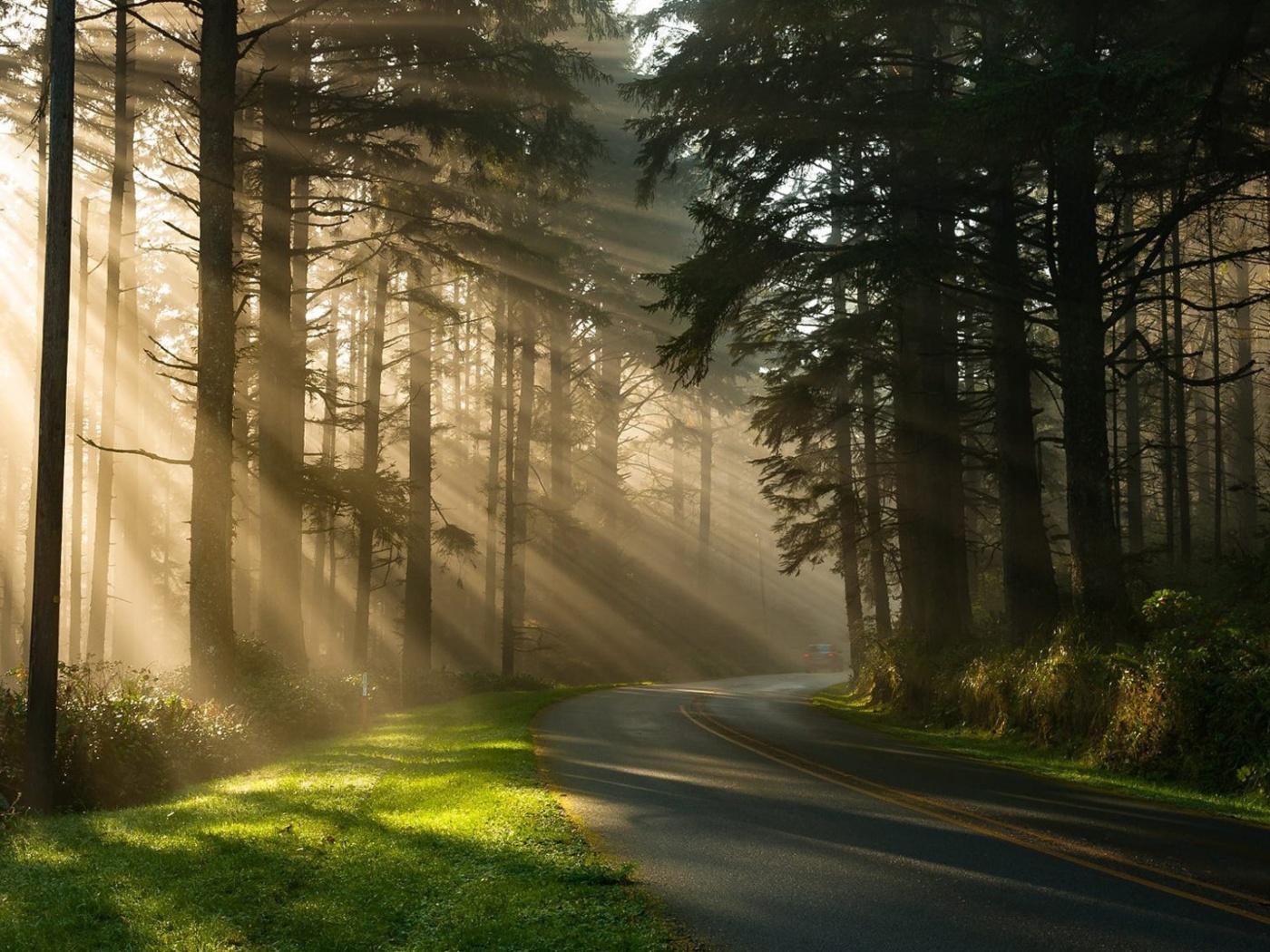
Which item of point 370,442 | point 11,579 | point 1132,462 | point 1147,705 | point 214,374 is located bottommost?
point 1147,705

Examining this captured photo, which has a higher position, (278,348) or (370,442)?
(278,348)

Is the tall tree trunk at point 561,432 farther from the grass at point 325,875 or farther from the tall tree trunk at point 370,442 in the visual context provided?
the grass at point 325,875

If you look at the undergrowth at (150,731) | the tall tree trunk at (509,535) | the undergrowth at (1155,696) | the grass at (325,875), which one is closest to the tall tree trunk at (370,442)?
the tall tree trunk at (509,535)

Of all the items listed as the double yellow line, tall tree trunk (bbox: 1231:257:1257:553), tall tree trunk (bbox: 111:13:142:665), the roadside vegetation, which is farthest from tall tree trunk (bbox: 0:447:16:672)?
tall tree trunk (bbox: 1231:257:1257:553)

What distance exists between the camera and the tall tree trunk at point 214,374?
15695 millimetres

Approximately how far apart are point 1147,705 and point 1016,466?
734 centimetres

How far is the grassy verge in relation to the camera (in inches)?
429

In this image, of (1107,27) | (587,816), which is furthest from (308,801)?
(1107,27)

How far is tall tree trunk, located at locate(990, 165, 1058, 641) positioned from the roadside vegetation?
114cm

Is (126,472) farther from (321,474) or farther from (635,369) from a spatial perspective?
(635,369)

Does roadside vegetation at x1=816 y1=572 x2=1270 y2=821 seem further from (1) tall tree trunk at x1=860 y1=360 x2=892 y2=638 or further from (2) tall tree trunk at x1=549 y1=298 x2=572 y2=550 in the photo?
(2) tall tree trunk at x1=549 y1=298 x2=572 y2=550

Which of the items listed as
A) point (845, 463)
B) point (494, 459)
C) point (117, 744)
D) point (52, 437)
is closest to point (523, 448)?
point (494, 459)

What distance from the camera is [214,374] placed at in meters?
15.7

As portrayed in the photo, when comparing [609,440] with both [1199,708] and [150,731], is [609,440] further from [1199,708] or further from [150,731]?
[1199,708]
